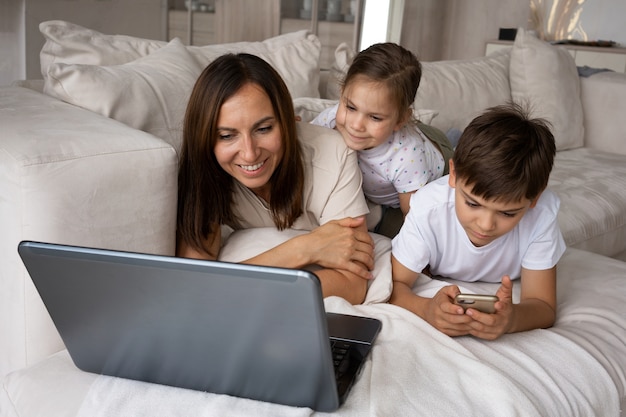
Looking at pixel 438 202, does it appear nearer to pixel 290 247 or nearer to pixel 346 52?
pixel 290 247

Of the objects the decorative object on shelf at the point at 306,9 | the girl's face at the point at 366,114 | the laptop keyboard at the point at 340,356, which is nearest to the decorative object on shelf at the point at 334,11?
the decorative object on shelf at the point at 306,9

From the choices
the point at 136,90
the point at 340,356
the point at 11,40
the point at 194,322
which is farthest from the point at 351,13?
the point at 194,322

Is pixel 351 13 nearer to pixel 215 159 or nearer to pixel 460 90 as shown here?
pixel 460 90

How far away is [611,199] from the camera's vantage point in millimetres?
2471

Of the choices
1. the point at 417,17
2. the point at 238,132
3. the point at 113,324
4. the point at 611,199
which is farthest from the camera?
the point at 417,17

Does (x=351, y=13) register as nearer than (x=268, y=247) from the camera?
No

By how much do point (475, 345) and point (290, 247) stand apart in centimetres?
42

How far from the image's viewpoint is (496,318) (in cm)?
124

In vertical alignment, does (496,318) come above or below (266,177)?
below

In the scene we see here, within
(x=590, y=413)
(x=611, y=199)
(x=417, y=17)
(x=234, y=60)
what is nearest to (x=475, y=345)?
(x=590, y=413)

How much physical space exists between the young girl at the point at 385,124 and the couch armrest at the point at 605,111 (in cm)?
163

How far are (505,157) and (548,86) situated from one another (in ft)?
6.20

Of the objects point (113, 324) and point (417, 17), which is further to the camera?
point (417, 17)

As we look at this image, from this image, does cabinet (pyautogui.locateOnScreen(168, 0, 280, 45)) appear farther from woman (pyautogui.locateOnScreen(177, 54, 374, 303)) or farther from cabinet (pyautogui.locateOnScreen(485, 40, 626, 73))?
woman (pyautogui.locateOnScreen(177, 54, 374, 303))
